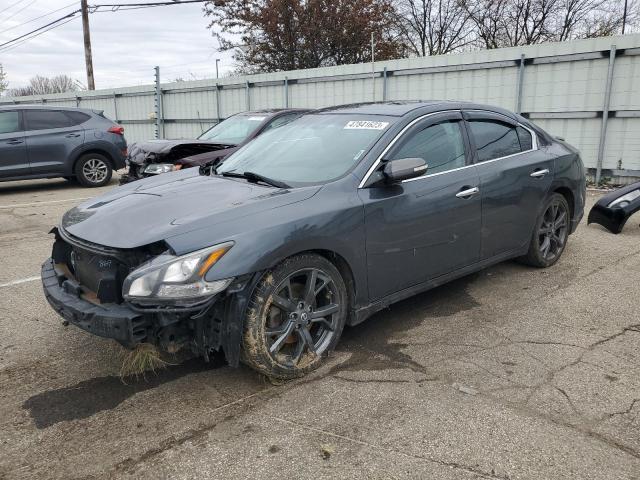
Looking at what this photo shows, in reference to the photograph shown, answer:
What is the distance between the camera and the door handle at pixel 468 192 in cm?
410

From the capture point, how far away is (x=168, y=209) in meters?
3.30

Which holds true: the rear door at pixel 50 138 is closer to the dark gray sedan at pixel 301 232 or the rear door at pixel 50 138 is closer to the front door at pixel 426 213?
the dark gray sedan at pixel 301 232

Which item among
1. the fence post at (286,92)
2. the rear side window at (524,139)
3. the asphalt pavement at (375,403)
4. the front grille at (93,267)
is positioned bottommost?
the asphalt pavement at (375,403)

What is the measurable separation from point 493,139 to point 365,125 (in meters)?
1.30

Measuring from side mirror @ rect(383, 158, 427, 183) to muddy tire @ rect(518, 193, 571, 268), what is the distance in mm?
1991

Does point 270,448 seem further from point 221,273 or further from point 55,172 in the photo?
Answer: point 55,172

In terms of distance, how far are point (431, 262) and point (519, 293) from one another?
1.22m

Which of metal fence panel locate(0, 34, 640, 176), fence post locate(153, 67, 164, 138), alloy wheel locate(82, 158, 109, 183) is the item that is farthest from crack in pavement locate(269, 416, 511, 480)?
fence post locate(153, 67, 164, 138)

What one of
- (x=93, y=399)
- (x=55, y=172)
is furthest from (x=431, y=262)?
(x=55, y=172)

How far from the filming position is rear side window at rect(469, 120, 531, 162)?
449 centimetres

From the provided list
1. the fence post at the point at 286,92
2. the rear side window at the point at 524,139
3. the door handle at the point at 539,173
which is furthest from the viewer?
the fence post at the point at 286,92

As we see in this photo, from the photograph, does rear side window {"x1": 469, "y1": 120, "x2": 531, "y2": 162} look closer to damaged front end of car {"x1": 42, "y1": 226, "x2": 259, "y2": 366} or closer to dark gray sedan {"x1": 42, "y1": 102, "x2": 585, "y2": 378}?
dark gray sedan {"x1": 42, "y1": 102, "x2": 585, "y2": 378}

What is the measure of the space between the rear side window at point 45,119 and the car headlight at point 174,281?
9.33 meters

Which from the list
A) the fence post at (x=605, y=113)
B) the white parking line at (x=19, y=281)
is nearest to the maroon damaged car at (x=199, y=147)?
the white parking line at (x=19, y=281)
